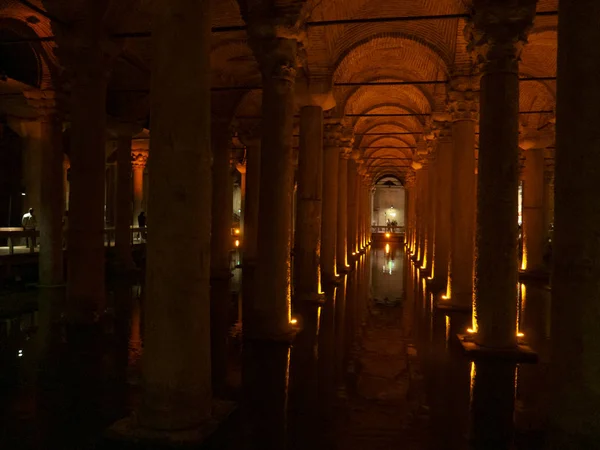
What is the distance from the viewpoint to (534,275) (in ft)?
63.5

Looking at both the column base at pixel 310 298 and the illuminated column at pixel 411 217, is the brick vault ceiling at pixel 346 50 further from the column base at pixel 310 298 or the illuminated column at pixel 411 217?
the illuminated column at pixel 411 217

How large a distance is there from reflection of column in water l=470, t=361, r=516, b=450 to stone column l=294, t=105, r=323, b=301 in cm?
503

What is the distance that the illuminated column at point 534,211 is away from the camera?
63.6 ft

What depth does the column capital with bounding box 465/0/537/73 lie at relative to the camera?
755 centimetres

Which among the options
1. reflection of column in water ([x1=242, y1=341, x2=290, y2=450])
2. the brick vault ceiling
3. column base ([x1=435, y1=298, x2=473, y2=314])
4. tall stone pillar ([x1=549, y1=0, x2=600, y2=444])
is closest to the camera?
tall stone pillar ([x1=549, y1=0, x2=600, y2=444])

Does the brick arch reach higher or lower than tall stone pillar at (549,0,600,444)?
higher

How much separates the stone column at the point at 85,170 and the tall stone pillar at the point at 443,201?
8099 mm

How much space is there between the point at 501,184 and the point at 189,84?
473 cm

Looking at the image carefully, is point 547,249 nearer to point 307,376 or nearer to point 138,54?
point 138,54

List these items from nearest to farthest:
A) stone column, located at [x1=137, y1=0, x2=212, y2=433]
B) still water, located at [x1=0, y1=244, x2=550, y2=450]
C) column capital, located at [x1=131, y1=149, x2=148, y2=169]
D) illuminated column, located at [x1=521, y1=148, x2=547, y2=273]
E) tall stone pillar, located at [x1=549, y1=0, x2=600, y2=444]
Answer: tall stone pillar, located at [x1=549, y1=0, x2=600, y2=444] → stone column, located at [x1=137, y1=0, x2=212, y2=433] → still water, located at [x1=0, y1=244, x2=550, y2=450] → illuminated column, located at [x1=521, y1=148, x2=547, y2=273] → column capital, located at [x1=131, y1=149, x2=148, y2=169]

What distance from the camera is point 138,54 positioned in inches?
578

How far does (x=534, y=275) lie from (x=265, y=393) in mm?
15807

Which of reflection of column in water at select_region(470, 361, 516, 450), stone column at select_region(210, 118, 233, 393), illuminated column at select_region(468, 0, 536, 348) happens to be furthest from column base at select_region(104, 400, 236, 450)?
stone column at select_region(210, 118, 233, 393)

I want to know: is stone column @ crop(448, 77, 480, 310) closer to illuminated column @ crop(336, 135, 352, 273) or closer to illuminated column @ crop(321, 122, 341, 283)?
illuminated column @ crop(321, 122, 341, 283)
